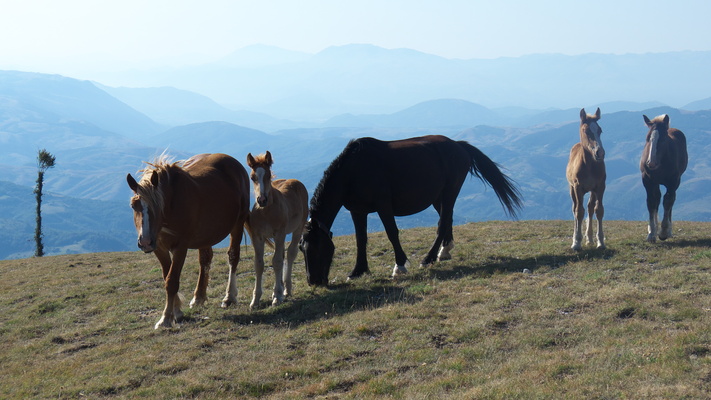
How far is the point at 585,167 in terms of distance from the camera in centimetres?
1525

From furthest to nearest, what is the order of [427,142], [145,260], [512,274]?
[145,260]
[427,142]
[512,274]

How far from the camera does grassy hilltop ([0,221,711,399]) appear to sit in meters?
7.32

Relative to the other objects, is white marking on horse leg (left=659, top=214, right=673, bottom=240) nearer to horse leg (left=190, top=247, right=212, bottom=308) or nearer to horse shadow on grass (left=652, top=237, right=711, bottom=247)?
horse shadow on grass (left=652, top=237, right=711, bottom=247)

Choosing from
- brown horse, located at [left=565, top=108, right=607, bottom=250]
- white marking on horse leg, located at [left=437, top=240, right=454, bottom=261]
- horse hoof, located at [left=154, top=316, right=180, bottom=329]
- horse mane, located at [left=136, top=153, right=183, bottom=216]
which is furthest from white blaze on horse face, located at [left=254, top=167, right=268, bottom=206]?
brown horse, located at [left=565, top=108, right=607, bottom=250]

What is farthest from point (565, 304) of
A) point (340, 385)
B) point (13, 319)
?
→ point (13, 319)

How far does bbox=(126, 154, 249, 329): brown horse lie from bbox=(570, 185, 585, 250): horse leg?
7.88 metres

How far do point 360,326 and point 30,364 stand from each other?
5.31 metres

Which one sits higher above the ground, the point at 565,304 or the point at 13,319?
the point at 565,304

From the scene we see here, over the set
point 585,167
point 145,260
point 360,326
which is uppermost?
point 585,167

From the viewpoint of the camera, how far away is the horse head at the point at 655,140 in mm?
16016

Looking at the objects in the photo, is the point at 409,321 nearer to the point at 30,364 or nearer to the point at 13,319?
the point at 30,364

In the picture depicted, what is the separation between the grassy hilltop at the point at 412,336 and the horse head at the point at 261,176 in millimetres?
2100

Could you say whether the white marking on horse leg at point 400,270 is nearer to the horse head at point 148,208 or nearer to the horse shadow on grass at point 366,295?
Answer: the horse shadow on grass at point 366,295

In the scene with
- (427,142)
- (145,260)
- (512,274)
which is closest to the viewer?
(512,274)
